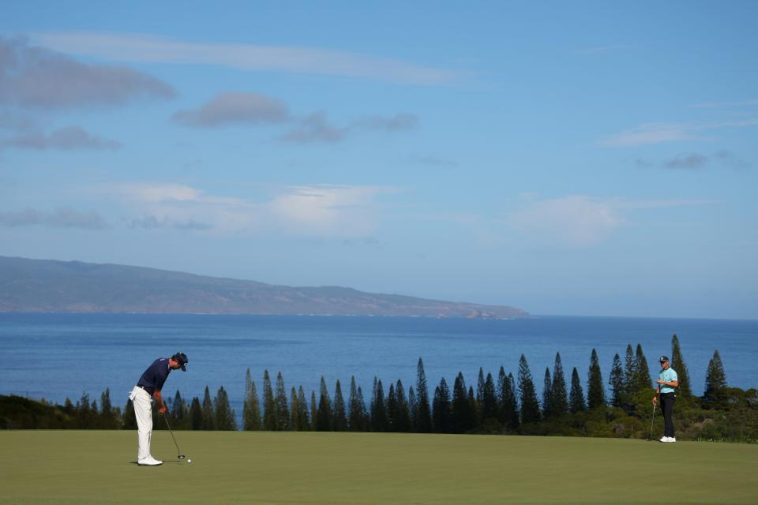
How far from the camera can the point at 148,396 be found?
16.4 m

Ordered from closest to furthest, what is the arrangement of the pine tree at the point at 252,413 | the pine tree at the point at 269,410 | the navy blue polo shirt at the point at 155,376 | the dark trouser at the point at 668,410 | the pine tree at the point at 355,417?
the navy blue polo shirt at the point at 155,376
the dark trouser at the point at 668,410
the pine tree at the point at 252,413
the pine tree at the point at 269,410
the pine tree at the point at 355,417

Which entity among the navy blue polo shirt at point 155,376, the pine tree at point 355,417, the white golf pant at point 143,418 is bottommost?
the pine tree at point 355,417

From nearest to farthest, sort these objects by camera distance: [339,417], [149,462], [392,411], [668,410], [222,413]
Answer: [149,462] < [668,410] < [222,413] < [339,417] < [392,411]

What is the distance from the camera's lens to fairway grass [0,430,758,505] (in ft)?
41.5

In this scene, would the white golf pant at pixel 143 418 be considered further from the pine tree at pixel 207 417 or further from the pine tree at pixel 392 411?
the pine tree at pixel 392 411

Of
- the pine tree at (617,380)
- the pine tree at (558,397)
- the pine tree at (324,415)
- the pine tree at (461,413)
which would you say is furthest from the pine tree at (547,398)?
the pine tree at (324,415)

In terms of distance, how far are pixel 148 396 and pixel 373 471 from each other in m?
3.59

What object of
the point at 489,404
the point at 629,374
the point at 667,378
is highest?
the point at 629,374

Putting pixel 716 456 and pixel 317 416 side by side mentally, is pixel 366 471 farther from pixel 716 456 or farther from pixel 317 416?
pixel 317 416

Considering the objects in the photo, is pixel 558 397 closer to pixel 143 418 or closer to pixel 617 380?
pixel 617 380

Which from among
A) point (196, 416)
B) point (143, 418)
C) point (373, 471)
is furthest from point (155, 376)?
point (196, 416)

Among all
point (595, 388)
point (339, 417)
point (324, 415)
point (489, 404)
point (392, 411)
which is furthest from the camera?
point (392, 411)

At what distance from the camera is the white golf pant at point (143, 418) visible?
52.6 feet

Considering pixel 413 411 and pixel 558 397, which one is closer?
pixel 558 397
